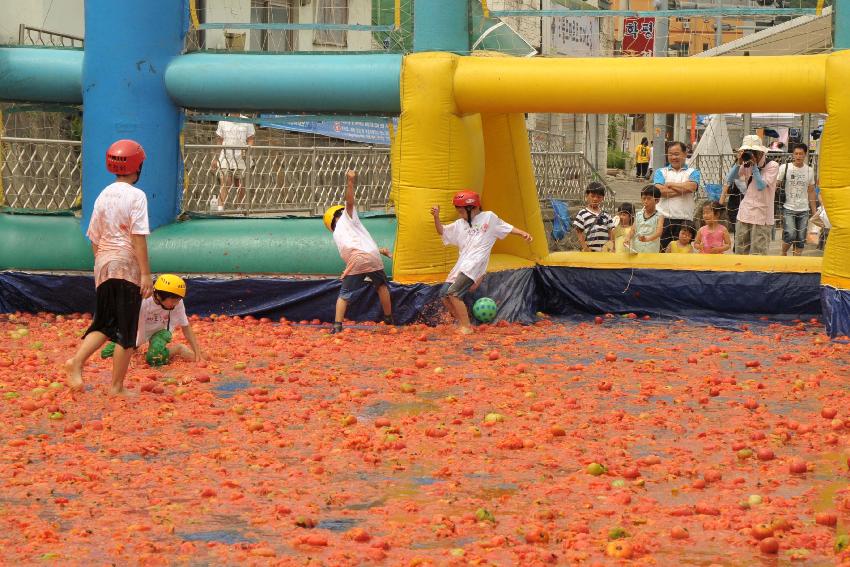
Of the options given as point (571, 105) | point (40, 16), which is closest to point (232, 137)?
point (40, 16)

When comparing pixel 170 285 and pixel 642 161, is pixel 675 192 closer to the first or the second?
pixel 170 285

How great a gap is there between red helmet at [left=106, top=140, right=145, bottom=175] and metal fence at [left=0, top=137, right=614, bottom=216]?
516 centimetres

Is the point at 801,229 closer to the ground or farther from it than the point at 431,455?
Result: farther from it

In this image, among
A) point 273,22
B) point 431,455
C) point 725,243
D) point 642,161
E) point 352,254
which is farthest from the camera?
point 642,161

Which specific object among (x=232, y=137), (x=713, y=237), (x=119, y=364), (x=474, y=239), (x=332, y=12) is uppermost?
(x=332, y=12)

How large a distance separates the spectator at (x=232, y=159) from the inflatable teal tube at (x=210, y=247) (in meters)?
3.43

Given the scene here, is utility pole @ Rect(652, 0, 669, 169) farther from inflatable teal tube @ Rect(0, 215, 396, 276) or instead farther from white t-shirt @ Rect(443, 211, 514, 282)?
inflatable teal tube @ Rect(0, 215, 396, 276)

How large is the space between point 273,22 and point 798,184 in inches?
326

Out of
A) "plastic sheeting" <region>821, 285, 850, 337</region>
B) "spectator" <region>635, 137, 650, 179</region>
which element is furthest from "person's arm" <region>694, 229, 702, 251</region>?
"spectator" <region>635, 137, 650, 179</region>

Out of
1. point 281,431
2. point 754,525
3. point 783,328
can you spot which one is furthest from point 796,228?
point 754,525

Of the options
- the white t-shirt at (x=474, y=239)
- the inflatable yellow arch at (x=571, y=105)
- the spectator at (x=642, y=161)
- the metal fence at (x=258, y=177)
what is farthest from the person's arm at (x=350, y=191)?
the spectator at (x=642, y=161)

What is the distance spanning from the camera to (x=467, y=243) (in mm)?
12102

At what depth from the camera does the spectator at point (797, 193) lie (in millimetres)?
15211

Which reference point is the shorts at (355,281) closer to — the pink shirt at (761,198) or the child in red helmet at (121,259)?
the child in red helmet at (121,259)
